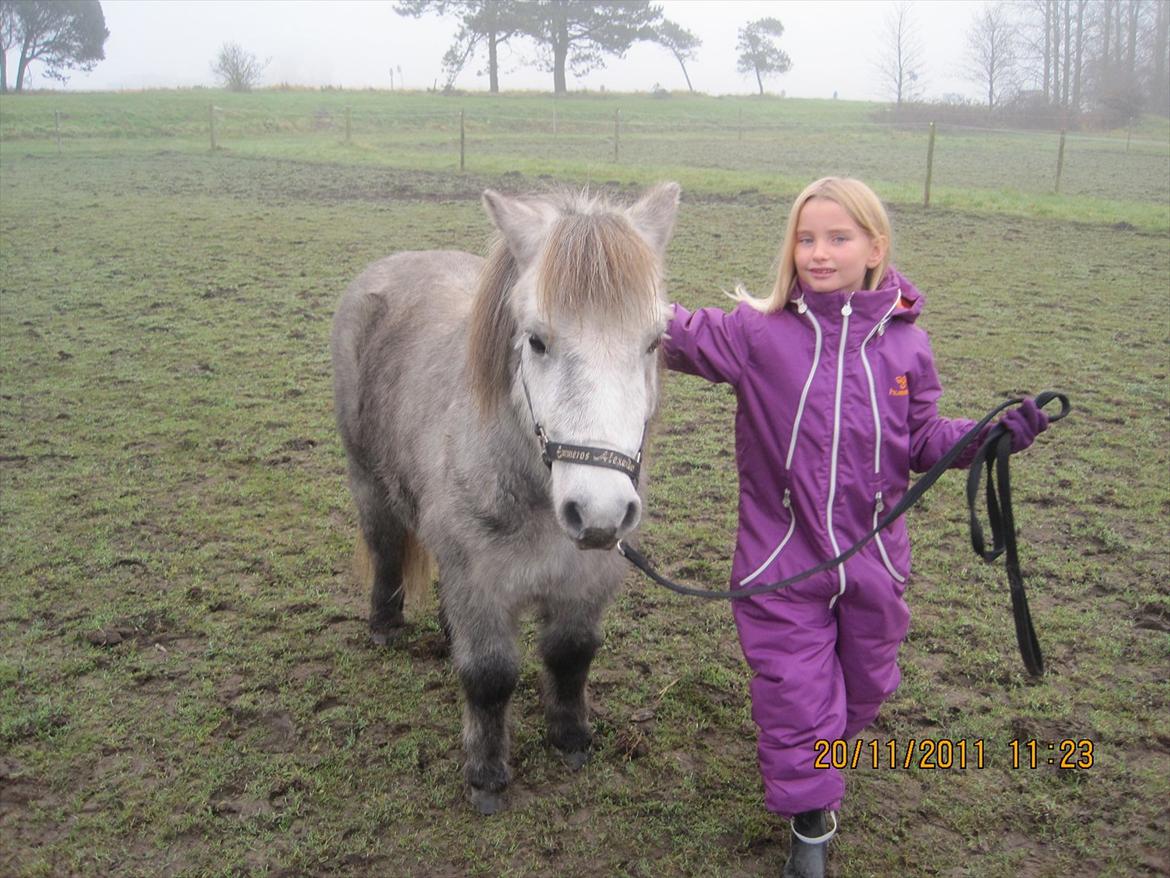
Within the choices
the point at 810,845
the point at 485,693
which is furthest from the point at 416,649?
the point at 810,845

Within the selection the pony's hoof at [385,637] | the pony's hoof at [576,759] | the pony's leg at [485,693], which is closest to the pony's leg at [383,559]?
the pony's hoof at [385,637]

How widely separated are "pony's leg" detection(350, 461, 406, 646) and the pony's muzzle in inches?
73.4

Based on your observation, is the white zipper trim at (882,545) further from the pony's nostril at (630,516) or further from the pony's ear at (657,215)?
the pony's ear at (657,215)

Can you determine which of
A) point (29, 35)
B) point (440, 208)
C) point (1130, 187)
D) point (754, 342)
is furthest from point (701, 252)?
point (29, 35)

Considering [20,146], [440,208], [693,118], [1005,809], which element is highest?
[693,118]

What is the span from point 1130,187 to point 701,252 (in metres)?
12.2

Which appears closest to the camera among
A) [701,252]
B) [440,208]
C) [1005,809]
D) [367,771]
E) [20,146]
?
[1005,809]

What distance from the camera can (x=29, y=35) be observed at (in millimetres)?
47938

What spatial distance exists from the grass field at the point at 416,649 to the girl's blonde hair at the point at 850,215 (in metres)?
1.64

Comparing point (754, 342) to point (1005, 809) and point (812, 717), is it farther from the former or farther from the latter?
point (1005, 809)

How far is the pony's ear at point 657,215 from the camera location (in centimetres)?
260

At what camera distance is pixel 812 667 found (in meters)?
2.47

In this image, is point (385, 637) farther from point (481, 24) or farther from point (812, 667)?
point (481, 24)

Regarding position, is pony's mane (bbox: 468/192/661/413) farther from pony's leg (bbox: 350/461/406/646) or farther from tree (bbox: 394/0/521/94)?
tree (bbox: 394/0/521/94)
